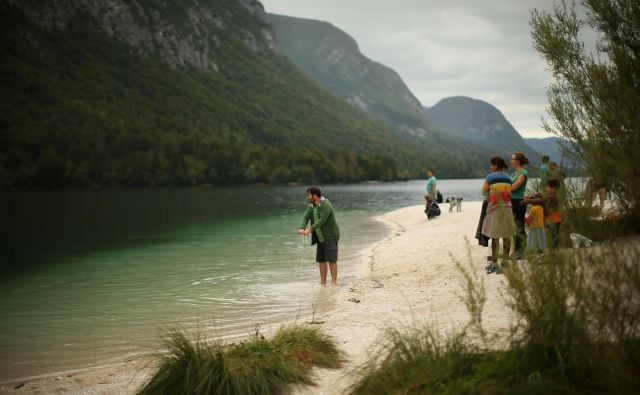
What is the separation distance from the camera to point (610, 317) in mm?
4844

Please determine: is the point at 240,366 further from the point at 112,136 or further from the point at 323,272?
the point at 112,136

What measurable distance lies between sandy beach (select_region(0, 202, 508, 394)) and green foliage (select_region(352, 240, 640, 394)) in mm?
813

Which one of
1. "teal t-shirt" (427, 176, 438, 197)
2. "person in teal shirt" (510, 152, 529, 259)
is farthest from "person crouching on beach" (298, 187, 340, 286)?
"teal t-shirt" (427, 176, 438, 197)

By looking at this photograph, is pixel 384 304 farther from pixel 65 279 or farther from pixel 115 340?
pixel 65 279

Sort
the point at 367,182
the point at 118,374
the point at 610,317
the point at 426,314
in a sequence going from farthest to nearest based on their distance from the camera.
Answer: the point at 367,182 → the point at 426,314 → the point at 118,374 → the point at 610,317

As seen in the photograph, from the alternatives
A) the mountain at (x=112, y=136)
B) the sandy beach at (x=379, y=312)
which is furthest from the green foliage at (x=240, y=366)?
the mountain at (x=112, y=136)

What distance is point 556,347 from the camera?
15.2 ft

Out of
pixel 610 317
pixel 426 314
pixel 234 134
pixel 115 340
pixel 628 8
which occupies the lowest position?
pixel 115 340

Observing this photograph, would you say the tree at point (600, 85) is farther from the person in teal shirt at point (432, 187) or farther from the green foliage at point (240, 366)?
the person in teal shirt at point (432, 187)

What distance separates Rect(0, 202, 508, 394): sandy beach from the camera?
6.57m

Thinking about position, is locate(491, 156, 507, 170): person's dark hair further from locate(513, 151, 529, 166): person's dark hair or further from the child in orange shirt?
the child in orange shirt

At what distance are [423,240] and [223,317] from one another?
1122 centimetres

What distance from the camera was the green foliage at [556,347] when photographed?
460 cm

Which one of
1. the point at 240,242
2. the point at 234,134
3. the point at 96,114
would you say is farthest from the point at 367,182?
the point at 240,242
